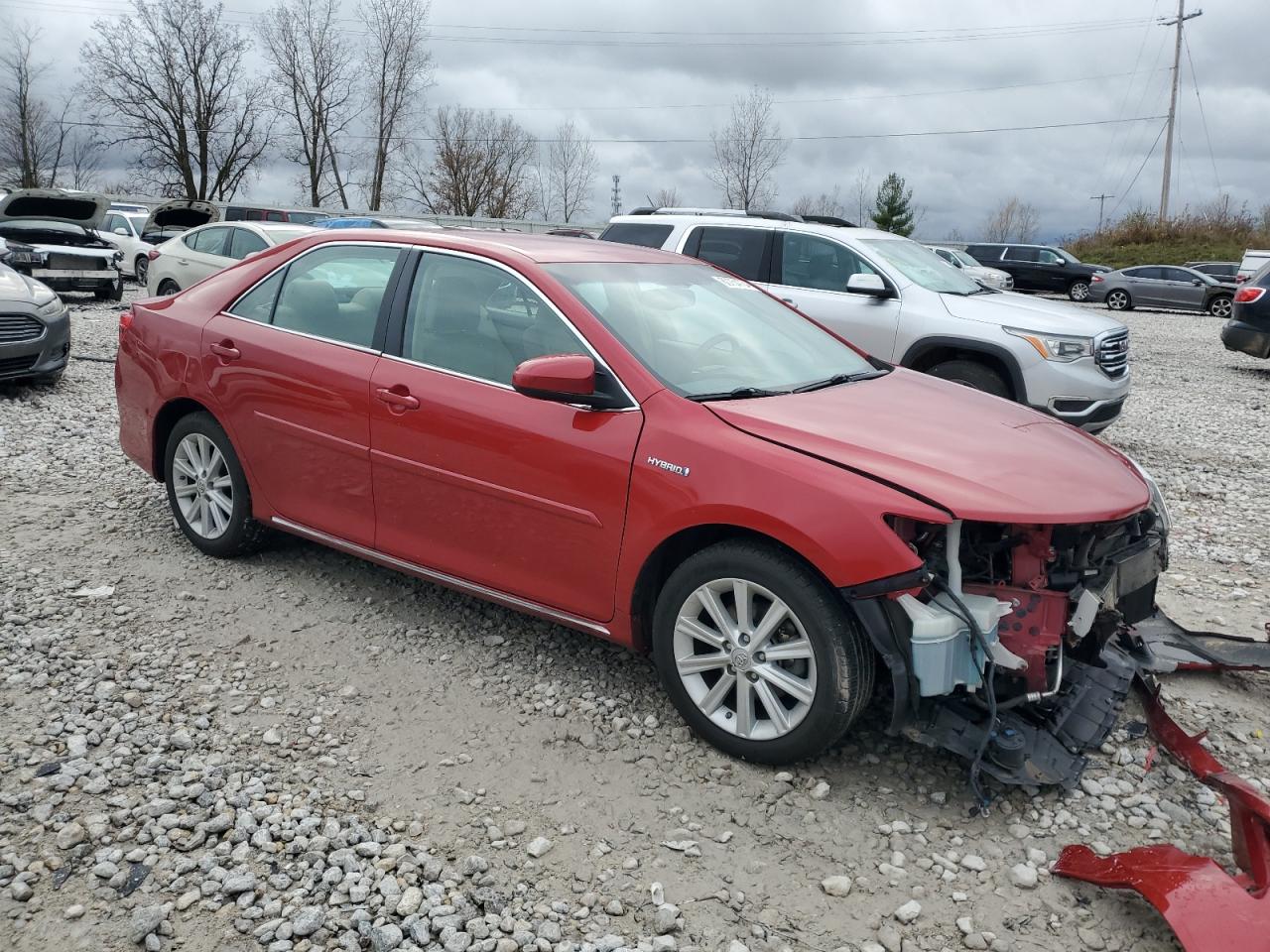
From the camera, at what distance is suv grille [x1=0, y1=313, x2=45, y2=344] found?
A: 8.27m

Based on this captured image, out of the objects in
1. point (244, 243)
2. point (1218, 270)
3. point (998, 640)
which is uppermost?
point (1218, 270)

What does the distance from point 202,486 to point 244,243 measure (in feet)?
29.3

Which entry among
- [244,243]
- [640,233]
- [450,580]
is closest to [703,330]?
[450,580]

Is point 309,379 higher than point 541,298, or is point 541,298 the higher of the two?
point 541,298

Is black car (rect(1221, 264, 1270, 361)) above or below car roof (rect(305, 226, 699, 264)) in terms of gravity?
below

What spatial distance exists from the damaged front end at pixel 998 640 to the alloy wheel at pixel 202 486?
3.13 meters

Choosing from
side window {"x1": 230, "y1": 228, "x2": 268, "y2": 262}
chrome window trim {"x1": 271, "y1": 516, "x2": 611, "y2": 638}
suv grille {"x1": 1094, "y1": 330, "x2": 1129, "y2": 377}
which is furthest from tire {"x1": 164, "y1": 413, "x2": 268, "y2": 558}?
side window {"x1": 230, "y1": 228, "x2": 268, "y2": 262}

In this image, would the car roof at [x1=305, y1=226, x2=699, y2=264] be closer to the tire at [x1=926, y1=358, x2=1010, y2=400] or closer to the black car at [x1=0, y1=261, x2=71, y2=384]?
the tire at [x1=926, y1=358, x2=1010, y2=400]

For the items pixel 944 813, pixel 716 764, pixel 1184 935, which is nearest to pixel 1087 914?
pixel 1184 935

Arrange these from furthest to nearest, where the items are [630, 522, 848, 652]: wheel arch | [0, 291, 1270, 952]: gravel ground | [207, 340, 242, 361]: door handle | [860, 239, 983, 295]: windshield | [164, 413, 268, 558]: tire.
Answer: [860, 239, 983, 295]: windshield → [164, 413, 268, 558]: tire → [207, 340, 242, 361]: door handle → [630, 522, 848, 652]: wheel arch → [0, 291, 1270, 952]: gravel ground

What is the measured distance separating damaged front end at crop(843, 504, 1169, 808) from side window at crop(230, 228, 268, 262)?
11.3 m

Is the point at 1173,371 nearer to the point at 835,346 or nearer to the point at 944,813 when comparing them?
the point at 835,346

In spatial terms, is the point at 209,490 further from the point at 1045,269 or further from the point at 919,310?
the point at 1045,269

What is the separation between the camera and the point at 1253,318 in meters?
13.5
